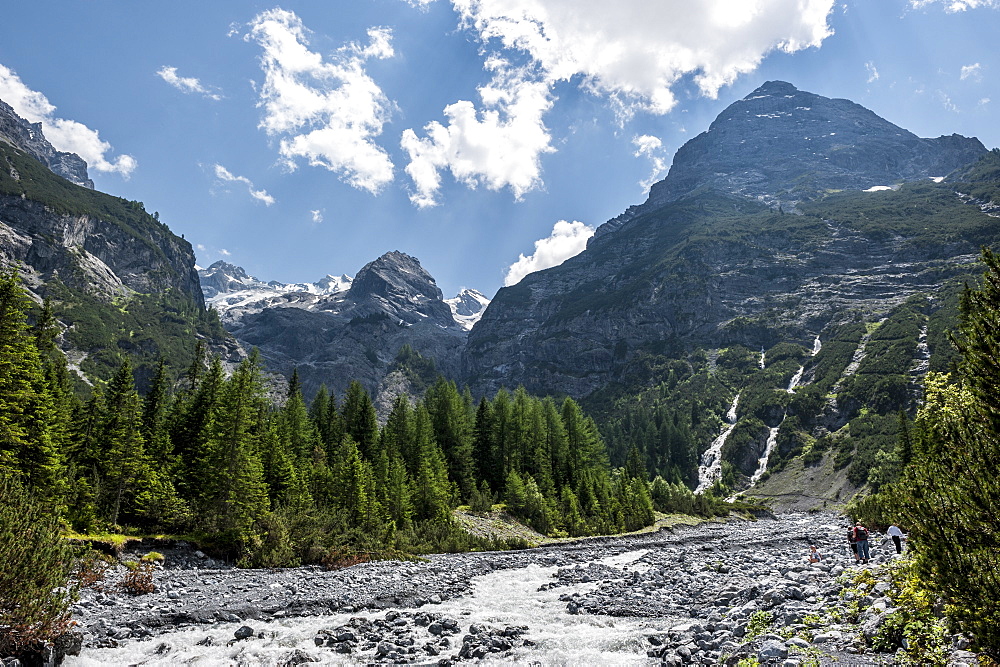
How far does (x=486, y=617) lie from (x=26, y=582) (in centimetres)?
1416

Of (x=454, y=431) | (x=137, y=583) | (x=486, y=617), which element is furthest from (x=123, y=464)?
(x=454, y=431)

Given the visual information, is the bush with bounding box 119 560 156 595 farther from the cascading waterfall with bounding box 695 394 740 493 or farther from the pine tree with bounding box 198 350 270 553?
the cascading waterfall with bounding box 695 394 740 493

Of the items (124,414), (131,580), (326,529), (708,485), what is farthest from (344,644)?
(708,485)

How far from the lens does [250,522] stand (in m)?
33.2

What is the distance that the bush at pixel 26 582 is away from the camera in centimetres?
1012

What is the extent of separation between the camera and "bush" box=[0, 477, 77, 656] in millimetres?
10117

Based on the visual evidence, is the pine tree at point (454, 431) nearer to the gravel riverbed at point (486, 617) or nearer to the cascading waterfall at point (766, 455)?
the gravel riverbed at point (486, 617)

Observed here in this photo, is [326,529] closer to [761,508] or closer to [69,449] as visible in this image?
[69,449]

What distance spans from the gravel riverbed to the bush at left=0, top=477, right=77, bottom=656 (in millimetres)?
2833

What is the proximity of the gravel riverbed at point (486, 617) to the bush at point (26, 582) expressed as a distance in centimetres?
283

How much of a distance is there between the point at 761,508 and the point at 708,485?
2291 inches

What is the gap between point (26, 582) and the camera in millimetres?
10242

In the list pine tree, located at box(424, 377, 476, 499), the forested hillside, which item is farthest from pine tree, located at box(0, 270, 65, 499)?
pine tree, located at box(424, 377, 476, 499)

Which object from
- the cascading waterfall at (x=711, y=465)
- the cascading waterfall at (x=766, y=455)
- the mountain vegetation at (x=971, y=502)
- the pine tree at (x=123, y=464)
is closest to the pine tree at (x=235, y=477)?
the pine tree at (x=123, y=464)
